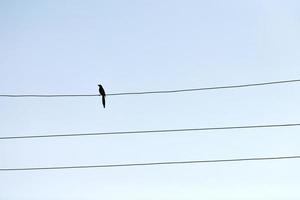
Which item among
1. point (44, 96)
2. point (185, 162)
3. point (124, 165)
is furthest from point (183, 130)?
point (44, 96)

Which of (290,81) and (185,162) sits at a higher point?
(290,81)

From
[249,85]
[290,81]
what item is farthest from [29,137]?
[290,81]

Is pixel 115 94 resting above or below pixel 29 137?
above

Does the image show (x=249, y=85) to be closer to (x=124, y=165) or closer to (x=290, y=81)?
(x=290, y=81)

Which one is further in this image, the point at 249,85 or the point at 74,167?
the point at 74,167

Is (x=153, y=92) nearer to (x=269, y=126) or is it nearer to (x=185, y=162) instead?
(x=185, y=162)

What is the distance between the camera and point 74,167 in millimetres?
19719

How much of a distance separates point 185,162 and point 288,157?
3.44m

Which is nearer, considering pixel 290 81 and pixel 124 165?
pixel 290 81

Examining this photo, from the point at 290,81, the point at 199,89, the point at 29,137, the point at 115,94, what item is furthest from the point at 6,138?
the point at 290,81

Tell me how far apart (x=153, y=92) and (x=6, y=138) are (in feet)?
17.9

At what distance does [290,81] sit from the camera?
17672 mm

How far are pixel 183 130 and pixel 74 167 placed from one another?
403 centimetres

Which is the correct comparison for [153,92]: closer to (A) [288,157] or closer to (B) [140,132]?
(B) [140,132]
